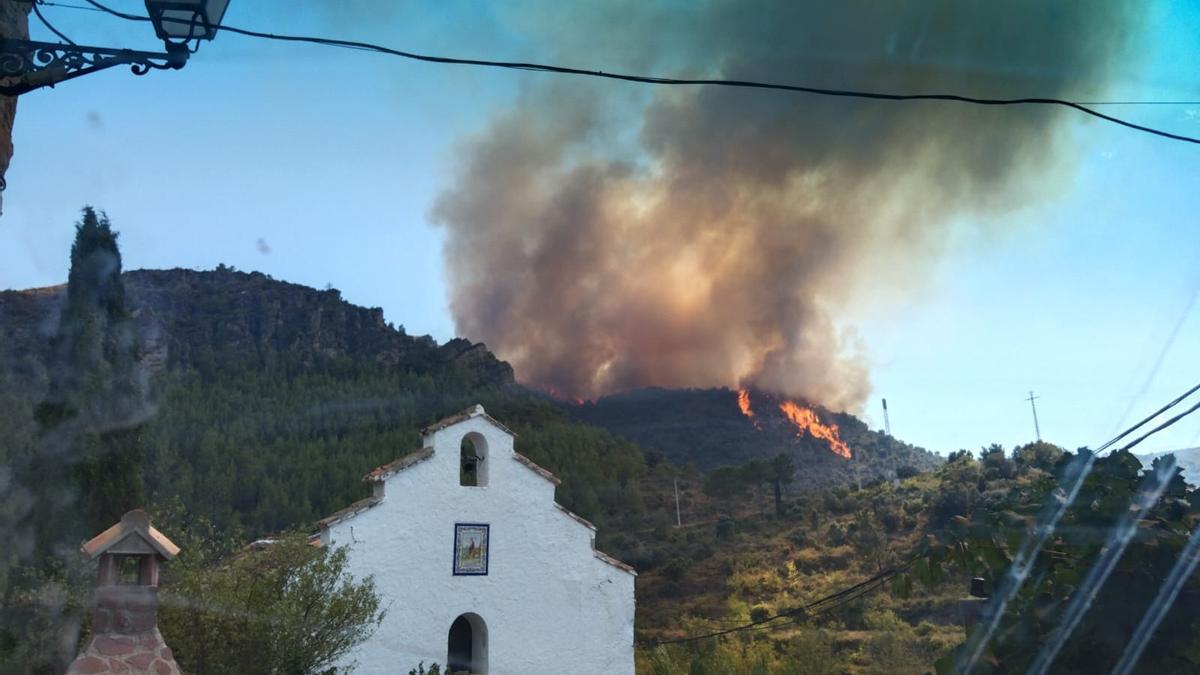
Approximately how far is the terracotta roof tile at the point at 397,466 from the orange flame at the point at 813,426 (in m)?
62.3

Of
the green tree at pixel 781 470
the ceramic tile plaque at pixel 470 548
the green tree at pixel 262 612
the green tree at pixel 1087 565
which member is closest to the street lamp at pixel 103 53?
the green tree at pixel 1087 565

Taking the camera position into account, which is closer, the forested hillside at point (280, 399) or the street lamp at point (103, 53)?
the street lamp at point (103, 53)

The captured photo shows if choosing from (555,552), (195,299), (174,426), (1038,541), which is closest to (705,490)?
(174,426)

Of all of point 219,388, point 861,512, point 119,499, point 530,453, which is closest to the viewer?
point 119,499

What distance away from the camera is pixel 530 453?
1984 inches

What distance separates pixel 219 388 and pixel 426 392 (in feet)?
46.2

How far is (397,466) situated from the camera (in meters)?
15.3

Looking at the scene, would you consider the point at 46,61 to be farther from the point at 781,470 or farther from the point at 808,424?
the point at 808,424

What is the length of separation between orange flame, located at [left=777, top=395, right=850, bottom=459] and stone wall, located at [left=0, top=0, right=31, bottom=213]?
7237 cm

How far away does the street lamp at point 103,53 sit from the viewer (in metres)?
4.84

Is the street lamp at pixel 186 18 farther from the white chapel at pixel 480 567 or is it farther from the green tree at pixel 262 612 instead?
the white chapel at pixel 480 567

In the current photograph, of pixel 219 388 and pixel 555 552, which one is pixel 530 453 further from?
pixel 555 552

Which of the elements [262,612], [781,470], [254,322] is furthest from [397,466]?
[254,322]

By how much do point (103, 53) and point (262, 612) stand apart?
280 inches
